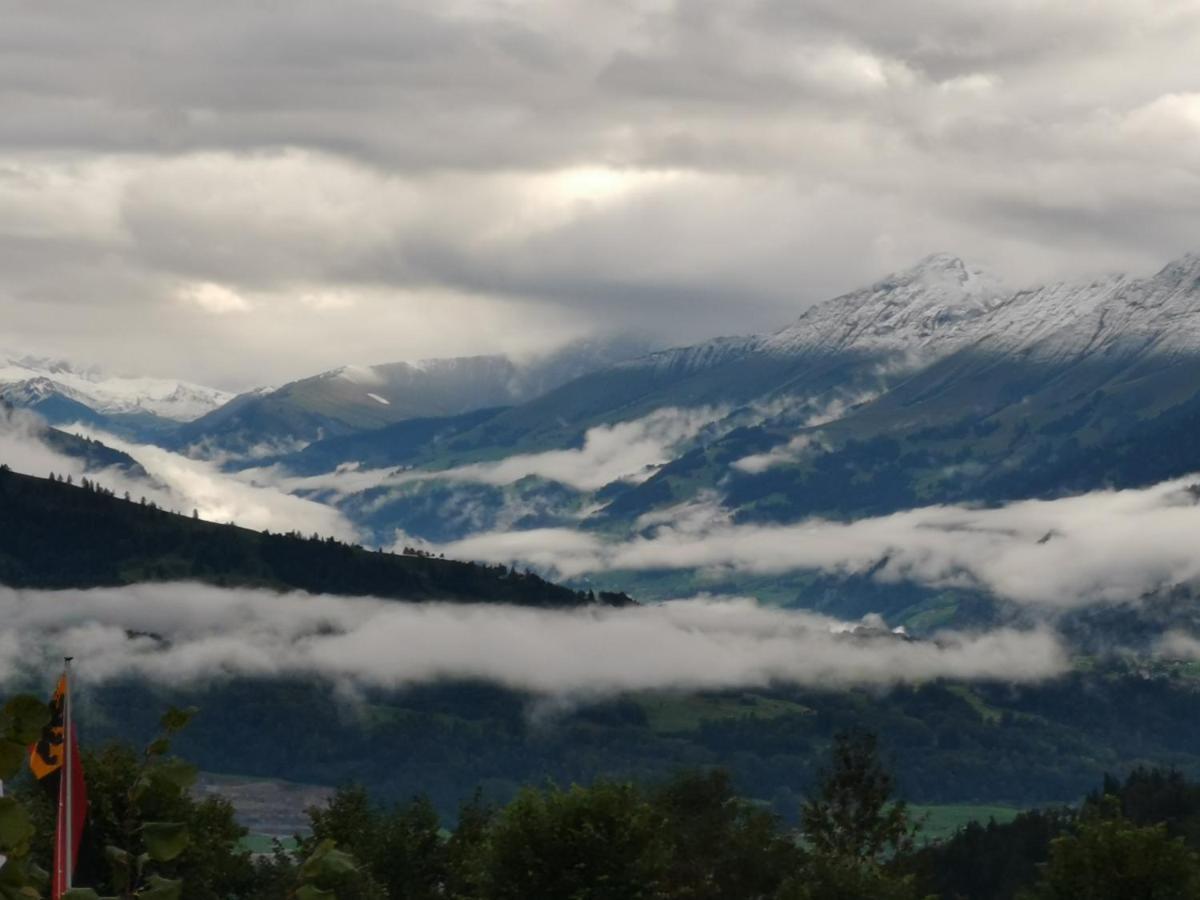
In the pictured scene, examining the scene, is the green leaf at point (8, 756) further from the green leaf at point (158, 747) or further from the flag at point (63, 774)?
the green leaf at point (158, 747)

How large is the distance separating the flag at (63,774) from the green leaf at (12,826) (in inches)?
108

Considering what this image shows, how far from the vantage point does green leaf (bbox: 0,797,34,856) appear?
899 inches

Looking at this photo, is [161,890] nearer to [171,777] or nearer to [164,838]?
[164,838]

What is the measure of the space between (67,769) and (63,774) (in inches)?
3.7

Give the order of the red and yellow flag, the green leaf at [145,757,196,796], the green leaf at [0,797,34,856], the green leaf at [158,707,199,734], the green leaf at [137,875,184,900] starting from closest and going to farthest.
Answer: the green leaf at [0,797,34,856], the green leaf at [137,875,184,900], the green leaf at [145,757,196,796], the red and yellow flag, the green leaf at [158,707,199,734]

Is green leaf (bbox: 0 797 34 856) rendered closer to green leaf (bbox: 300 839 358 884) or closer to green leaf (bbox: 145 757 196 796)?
green leaf (bbox: 145 757 196 796)

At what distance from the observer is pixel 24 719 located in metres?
23.6

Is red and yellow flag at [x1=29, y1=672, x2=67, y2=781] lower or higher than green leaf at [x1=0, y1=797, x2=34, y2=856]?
higher

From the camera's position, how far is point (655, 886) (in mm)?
149375

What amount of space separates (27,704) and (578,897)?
401ft

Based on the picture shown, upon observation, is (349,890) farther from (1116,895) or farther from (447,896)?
(1116,895)

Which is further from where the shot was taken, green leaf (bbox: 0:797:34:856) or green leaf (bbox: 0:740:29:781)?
green leaf (bbox: 0:740:29:781)

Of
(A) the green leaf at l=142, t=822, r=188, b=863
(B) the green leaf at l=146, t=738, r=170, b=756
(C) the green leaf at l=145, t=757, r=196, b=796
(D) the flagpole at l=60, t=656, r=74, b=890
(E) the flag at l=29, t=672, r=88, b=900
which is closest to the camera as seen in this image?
(A) the green leaf at l=142, t=822, r=188, b=863

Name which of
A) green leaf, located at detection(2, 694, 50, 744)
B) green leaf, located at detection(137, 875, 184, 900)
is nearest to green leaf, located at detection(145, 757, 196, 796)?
green leaf, located at detection(137, 875, 184, 900)
